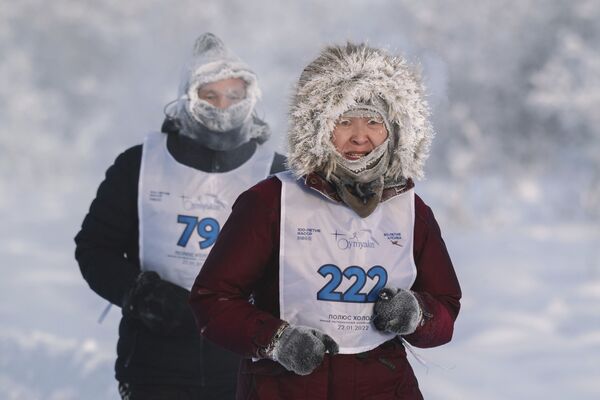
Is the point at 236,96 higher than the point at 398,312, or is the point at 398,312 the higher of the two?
the point at 236,96

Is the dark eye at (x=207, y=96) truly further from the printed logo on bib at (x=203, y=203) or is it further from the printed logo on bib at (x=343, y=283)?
the printed logo on bib at (x=343, y=283)

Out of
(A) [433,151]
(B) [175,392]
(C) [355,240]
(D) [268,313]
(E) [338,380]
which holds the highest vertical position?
(A) [433,151]

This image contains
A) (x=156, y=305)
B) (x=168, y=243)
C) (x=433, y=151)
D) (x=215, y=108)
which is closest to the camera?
(x=156, y=305)

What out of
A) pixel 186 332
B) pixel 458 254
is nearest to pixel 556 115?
pixel 458 254

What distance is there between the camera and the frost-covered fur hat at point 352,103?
2514 mm

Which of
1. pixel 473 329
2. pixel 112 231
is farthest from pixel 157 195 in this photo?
pixel 473 329

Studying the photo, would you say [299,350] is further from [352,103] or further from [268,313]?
[352,103]

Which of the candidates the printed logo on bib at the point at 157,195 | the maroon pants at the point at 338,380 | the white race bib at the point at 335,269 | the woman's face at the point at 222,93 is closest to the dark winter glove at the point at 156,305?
the printed logo on bib at the point at 157,195

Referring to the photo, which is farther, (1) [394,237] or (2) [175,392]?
(2) [175,392]

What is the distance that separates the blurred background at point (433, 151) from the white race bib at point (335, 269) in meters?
0.39

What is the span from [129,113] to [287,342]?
30.5 meters

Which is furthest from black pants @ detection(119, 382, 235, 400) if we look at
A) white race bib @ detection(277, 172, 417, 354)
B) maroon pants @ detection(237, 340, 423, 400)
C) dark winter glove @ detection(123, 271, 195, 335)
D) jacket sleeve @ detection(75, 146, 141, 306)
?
white race bib @ detection(277, 172, 417, 354)

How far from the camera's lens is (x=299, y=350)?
2.24m

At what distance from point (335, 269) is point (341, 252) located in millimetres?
45
